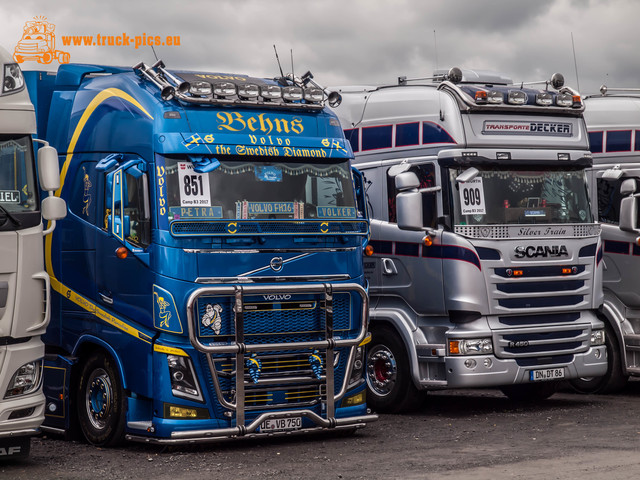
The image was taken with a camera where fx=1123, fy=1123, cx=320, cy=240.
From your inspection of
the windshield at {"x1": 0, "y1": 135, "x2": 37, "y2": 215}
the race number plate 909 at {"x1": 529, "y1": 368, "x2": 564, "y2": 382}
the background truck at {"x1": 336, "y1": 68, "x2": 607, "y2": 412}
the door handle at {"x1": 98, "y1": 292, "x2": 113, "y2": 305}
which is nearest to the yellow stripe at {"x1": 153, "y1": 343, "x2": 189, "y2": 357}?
the door handle at {"x1": 98, "y1": 292, "x2": 113, "y2": 305}

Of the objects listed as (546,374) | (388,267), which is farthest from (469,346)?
(388,267)

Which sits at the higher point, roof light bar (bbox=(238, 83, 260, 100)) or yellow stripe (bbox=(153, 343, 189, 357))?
roof light bar (bbox=(238, 83, 260, 100))

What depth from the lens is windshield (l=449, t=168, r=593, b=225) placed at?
1302 cm

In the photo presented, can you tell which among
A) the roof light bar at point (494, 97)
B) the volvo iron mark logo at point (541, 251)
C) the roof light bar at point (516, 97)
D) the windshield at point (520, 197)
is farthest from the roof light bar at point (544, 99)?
the volvo iron mark logo at point (541, 251)

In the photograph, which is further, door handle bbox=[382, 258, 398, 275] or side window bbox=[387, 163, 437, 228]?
door handle bbox=[382, 258, 398, 275]

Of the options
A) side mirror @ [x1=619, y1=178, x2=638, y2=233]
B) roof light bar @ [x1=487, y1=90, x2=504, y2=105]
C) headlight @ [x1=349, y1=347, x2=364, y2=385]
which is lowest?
headlight @ [x1=349, y1=347, x2=364, y2=385]

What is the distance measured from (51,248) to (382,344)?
14.0ft

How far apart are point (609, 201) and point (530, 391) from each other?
9.04 ft

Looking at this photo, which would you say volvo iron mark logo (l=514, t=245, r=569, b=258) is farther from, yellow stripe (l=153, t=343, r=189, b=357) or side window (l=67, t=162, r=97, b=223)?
side window (l=67, t=162, r=97, b=223)

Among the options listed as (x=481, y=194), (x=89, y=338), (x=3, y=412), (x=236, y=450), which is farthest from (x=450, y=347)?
(x=3, y=412)

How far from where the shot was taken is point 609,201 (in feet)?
49.4

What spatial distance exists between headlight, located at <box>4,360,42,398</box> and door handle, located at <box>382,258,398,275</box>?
5003 mm

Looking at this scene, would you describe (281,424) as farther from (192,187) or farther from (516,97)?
(516,97)

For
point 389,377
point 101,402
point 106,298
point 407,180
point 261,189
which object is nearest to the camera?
point 261,189
